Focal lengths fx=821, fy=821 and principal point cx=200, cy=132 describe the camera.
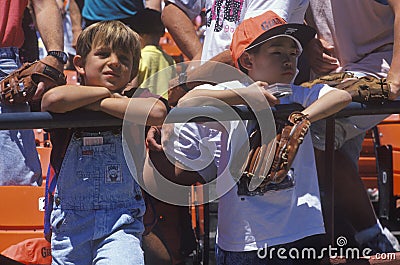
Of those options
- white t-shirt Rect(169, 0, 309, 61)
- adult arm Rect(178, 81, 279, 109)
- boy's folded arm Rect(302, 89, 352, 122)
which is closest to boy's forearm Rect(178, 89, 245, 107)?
adult arm Rect(178, 81, 279, 109)

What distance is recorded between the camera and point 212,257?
4.74 meters

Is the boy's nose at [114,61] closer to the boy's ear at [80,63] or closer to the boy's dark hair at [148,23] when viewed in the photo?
the boy's ear at [80,63]

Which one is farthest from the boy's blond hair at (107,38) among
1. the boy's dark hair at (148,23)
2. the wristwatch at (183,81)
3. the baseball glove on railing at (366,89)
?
the boy's dark hair at (148,23)

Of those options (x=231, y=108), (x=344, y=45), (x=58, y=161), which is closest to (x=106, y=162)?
(x=58, y=161)

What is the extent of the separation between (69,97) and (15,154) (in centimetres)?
96

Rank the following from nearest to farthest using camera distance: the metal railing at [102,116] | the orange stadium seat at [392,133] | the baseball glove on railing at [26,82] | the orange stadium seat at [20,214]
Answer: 1. the metal railing at [102,116]
2. the baseball glove on railing at [26,82]
3. the orange stadium seat at [20,214]
4. the orange stadium seat at [392,133]

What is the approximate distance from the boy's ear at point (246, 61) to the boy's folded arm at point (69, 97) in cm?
66

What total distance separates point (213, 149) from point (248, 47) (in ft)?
1.82

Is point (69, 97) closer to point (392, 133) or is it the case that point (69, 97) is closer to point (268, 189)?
point (268, 189)

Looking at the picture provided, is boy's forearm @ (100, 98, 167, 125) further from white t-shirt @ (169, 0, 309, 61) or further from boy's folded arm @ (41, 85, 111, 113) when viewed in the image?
white t-shirt @ (169, 0, 309, 61)

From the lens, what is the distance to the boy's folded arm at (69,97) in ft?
9.05

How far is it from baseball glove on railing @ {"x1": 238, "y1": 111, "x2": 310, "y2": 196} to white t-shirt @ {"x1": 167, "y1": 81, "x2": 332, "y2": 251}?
3.7 inches

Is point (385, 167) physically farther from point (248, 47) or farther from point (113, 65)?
point (113, 65)

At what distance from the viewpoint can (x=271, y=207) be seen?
313 centimetres
